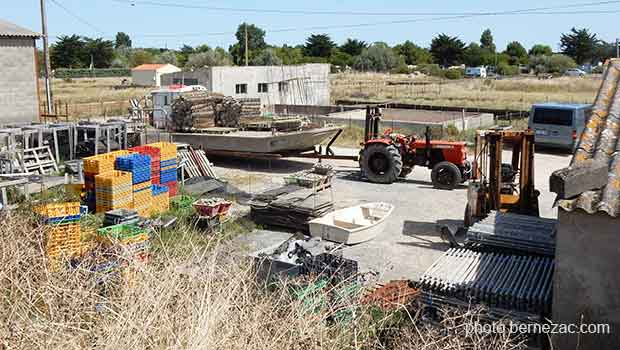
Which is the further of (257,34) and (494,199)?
(257,34)

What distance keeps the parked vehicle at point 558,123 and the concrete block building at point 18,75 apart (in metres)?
16.5

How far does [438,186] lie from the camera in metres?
15.8

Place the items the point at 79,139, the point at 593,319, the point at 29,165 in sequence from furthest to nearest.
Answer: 1. the point at 79,139
2. the point at 29,165
3. the point at 593,319

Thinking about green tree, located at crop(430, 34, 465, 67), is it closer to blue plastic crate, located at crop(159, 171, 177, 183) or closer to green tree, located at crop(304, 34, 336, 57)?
green tree, located at crop(304, 34, 336, 57)

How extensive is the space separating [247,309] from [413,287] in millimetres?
3985

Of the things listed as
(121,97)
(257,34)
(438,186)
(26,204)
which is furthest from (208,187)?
(257,34)

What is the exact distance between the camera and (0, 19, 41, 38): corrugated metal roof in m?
21.5

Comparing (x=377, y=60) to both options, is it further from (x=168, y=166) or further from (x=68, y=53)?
(x=168, y=166)

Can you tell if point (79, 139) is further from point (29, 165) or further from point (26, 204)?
point (26, 204)

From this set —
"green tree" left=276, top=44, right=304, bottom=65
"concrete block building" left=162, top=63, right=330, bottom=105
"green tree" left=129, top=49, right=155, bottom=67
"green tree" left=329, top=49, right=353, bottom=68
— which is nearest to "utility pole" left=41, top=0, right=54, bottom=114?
"concrete block building" left=162, top=63, right=330, bottom=105

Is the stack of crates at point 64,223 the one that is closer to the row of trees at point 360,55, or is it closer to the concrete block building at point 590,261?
the concrete block building at point 590,261

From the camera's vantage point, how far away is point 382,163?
1641 centimetres

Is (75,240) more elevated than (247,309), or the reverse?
(247,309)

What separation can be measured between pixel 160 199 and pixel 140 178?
0.69 meters
